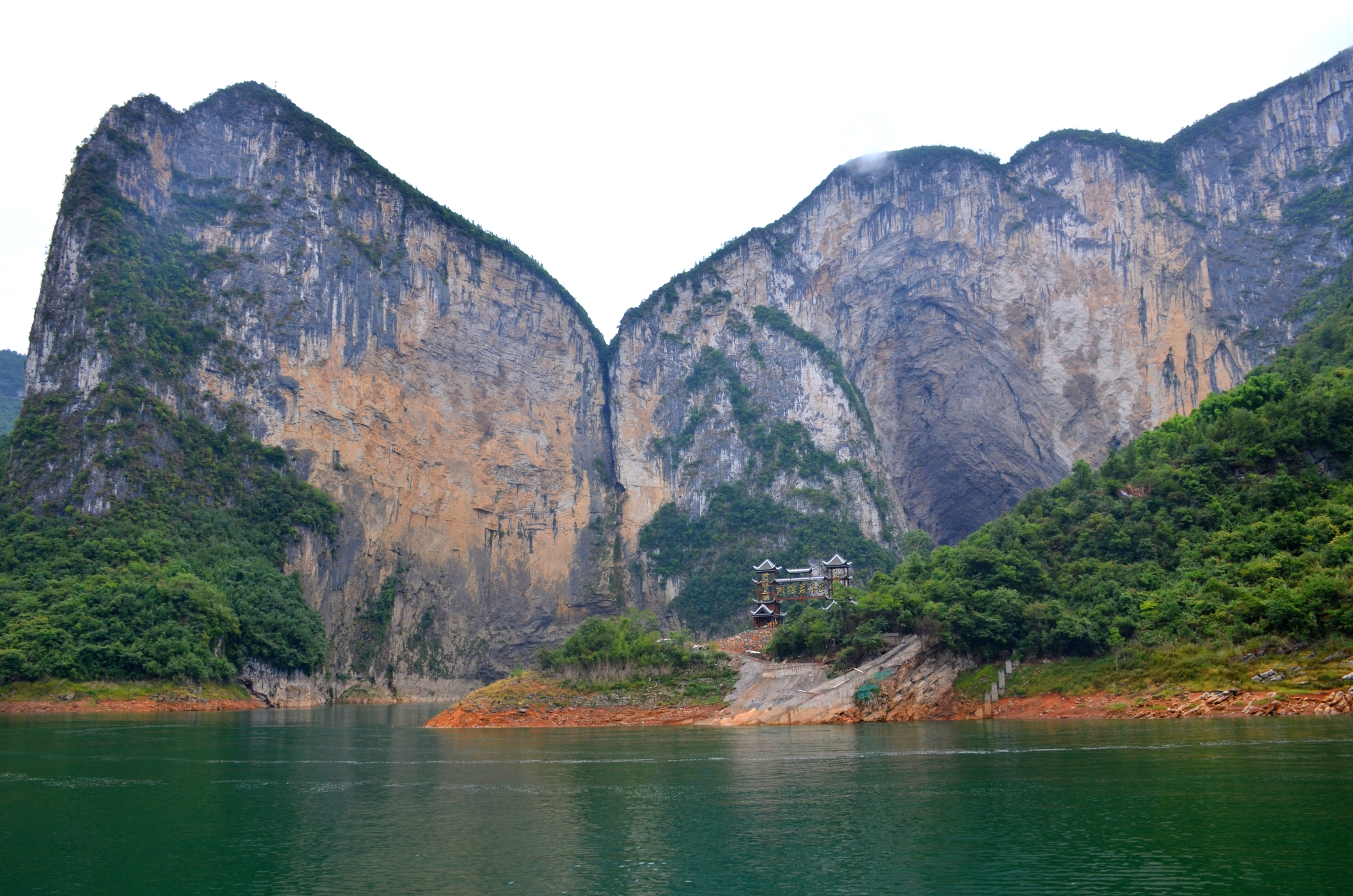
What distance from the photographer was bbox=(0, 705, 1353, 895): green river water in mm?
12773

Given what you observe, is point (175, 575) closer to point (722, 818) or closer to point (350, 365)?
point (350, 365)

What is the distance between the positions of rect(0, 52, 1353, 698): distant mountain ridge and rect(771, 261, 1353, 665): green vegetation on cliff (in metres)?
45.2

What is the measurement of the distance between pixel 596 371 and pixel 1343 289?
79486 millimetres

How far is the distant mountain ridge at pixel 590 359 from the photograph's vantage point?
287ft

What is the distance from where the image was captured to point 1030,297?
10150 cm

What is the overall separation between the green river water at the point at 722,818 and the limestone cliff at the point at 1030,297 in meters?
73.2

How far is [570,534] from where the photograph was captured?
109438 millimetres

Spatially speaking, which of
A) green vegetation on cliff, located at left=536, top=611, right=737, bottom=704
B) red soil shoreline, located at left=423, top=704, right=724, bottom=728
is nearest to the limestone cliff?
green vegetation on cliff, located at left=536, top=611, right=737, bottom=704

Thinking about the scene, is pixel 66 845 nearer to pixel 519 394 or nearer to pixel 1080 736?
pixel 1080 736

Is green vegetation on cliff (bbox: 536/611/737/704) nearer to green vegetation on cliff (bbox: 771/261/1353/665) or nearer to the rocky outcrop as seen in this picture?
the rocky outcrop

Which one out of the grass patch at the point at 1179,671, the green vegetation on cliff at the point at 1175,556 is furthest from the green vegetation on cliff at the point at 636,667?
the grass patch at the point at 1179,671

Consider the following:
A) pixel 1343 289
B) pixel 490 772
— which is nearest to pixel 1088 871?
pixel 490 772

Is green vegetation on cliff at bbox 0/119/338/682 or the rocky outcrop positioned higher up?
green vegetation on cliff at bbox 0/119/338/682

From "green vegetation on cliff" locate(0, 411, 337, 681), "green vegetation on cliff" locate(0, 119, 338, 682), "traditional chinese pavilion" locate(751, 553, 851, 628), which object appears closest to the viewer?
"green vegetation on cliff" locate(0, 411, 337, 681)
